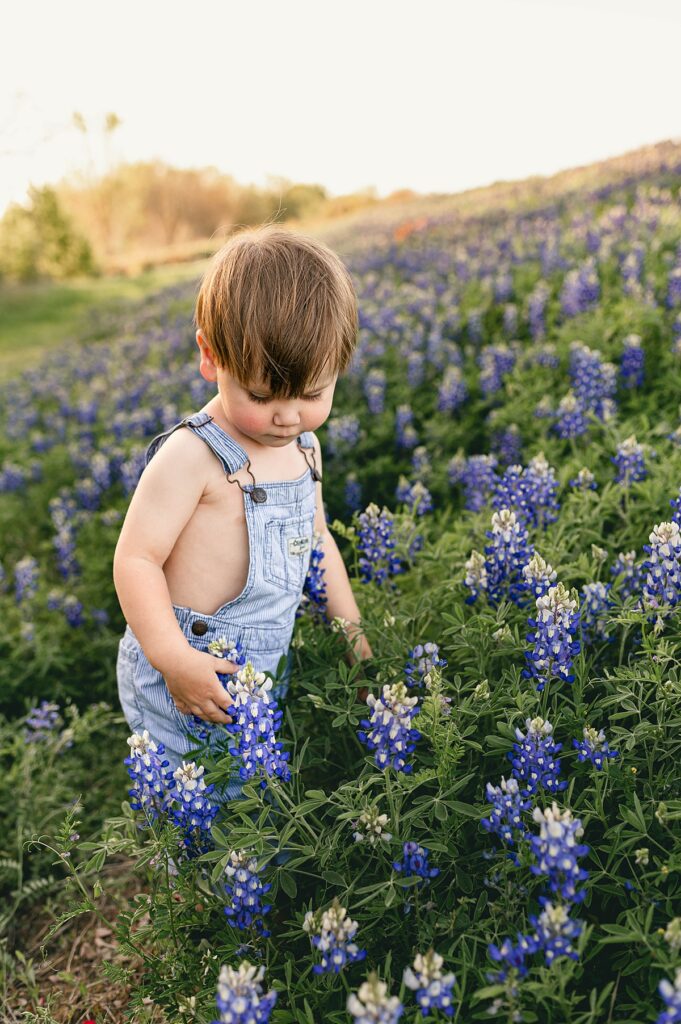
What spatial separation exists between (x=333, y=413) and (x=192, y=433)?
9.80 feet

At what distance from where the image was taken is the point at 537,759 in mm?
1986

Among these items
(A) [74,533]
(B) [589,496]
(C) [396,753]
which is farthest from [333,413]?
(C) [396,753]

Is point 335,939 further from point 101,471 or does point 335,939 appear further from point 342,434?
point 101,471

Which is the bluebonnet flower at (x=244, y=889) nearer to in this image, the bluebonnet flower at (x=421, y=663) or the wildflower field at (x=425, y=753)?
the wildflower field at (x=425, y=753)

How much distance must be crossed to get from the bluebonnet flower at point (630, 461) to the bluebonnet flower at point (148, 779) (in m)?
2.00

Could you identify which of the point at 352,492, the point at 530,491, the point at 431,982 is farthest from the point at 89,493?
the point at 431,982

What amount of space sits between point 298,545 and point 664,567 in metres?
1.10

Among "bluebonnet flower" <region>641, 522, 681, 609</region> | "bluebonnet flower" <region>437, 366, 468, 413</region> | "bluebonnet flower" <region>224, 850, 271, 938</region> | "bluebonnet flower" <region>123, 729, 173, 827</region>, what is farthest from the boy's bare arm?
"bluebonnet flower" <region>437, 366, 468, 413</region>

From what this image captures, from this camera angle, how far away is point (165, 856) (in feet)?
6.95

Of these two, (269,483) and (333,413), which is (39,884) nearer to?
(269,483)

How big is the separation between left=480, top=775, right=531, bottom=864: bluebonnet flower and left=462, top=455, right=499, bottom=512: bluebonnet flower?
5.94 ft

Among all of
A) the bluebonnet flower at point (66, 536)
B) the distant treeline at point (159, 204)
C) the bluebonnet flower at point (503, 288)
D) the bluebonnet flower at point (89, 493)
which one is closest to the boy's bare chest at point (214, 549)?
the bluebonnet flower at point (66, 536)

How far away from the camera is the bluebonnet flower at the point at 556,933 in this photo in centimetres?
160

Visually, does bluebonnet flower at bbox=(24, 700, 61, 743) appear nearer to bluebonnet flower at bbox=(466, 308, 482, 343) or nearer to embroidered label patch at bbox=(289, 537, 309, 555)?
embroidered label patch at bbox=(289, 537, 309, 555)
